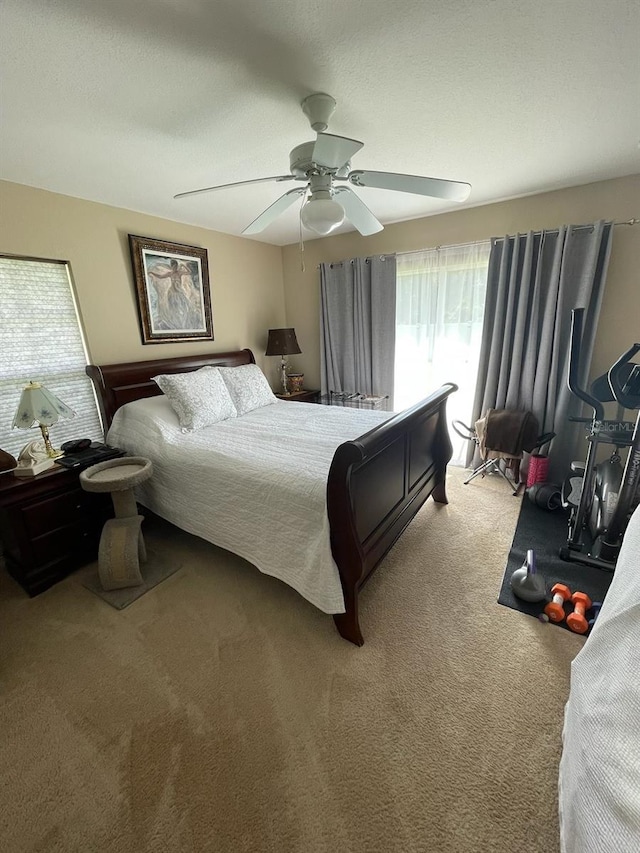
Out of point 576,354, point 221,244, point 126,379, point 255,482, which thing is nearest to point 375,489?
point 255,482

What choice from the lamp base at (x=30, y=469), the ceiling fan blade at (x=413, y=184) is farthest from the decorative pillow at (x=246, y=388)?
the ceiling fan blade at (x=413, y=184)

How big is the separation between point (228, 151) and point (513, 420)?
9.40 ft

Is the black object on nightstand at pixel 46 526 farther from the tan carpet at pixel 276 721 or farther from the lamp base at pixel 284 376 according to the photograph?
the lamp base at pixel 284 376

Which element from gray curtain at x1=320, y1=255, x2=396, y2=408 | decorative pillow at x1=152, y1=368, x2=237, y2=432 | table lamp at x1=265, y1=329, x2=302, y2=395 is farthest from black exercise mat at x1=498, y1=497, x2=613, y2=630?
table lamp at x1=265, y1=329, x2=302, y2=395

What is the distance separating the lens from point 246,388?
10.5 ft

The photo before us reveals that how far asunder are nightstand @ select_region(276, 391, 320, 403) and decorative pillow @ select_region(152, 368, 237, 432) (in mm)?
1036

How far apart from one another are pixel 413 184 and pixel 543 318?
1.93m

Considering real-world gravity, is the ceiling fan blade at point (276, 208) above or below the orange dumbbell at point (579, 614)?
above

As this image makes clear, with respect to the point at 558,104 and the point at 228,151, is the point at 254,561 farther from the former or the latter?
the point at 558,104

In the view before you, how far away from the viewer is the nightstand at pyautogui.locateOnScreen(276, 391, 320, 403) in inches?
154

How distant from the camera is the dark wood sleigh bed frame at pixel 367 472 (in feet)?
4.96

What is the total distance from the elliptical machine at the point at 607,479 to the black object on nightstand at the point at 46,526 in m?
3.12

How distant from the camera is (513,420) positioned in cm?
298

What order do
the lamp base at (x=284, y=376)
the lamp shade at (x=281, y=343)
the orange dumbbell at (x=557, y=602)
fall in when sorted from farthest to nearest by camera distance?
the lamp base at (x=284, y=376), the lamp shade at (x=281, y=343), the orange dumbbell at (x=557, y=602)
